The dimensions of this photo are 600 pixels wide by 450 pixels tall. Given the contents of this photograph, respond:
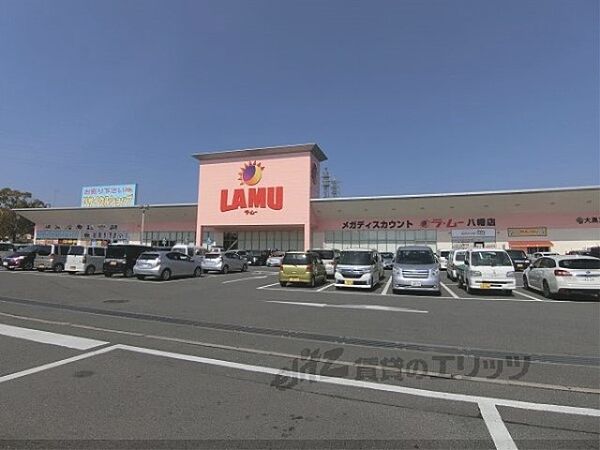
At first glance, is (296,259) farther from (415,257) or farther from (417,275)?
(417,275)

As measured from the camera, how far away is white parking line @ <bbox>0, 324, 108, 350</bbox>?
7553 mm

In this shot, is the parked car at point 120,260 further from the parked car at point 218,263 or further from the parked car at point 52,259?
the parked car at point 52,259

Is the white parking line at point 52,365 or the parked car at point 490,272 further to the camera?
the parked car at point 490,272

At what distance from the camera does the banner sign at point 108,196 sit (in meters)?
57.7

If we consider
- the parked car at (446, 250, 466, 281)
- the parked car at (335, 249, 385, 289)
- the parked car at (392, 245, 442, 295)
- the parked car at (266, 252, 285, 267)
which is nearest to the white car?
the parked car at (392, 245, 442, 295)

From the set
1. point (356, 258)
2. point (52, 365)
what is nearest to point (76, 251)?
point (356, 258)

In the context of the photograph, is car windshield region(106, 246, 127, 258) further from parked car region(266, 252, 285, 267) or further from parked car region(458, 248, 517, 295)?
parked car region(458, 248, 517, 295)

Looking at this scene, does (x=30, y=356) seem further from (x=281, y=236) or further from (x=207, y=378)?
(x=281, y=236)

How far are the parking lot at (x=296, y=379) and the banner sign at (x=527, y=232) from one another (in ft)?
115

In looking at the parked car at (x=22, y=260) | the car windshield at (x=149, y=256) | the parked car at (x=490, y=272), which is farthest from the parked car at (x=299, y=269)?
the parked car at (x=22, y=260)

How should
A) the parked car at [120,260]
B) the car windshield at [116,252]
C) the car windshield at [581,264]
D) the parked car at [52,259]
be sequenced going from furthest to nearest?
the parked car at [52,259] < the car windshield at [116,252] < the parked car at [120,260] < the car windshield at [581,264]

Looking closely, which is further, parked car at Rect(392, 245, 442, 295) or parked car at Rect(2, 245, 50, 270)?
parked car at Rect(2, 245, 50, 270)

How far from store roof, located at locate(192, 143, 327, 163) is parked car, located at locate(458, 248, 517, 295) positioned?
106 ft

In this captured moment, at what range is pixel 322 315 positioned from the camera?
1138 centimetres
